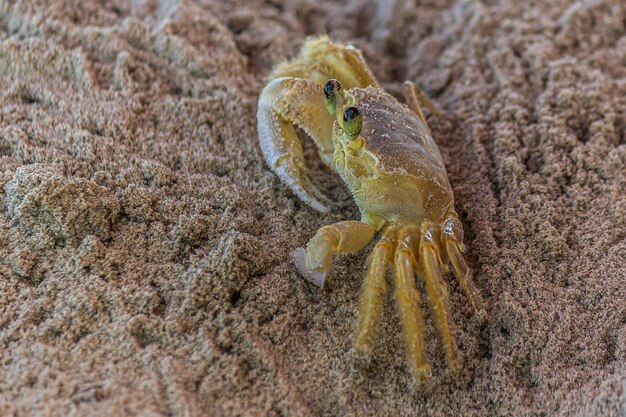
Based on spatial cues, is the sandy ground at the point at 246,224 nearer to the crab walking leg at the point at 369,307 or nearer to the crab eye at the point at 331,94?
the crab walking leg at the point at 369,307

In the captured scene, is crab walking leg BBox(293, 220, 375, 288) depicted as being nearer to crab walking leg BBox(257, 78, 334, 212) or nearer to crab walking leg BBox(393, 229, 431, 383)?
crab walking leg BBox(393, 229, 431, 383)

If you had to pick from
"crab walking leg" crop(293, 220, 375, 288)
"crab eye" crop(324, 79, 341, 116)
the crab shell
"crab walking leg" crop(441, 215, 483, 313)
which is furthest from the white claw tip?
"crab eye" crop(324, 79, 341, 116)

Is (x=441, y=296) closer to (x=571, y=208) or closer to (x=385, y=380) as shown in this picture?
(x=385, y=380)

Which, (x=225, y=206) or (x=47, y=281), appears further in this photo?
A: (x=225, y=206)

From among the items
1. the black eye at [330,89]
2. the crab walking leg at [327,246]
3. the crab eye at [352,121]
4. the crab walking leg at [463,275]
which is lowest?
the crab walking leg at [463,275]

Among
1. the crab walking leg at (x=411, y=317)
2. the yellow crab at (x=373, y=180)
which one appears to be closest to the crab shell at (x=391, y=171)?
the yellow crab at (x=373, y=180)

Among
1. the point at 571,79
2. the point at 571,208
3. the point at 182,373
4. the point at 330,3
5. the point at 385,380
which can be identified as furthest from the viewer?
the point at 330,3

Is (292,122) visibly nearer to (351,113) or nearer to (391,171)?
(351,113)

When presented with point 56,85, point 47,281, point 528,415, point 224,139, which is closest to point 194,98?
point 224,139
